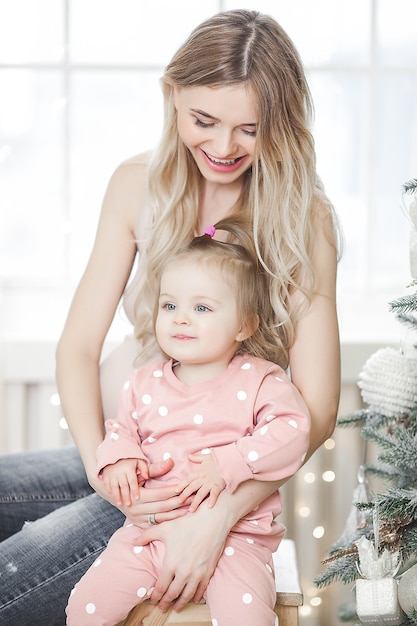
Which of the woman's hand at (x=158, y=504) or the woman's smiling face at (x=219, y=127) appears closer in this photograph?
the woman's hand at (x=158, y=504)

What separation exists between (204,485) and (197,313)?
297mm

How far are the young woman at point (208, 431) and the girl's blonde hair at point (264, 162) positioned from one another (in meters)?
0.09

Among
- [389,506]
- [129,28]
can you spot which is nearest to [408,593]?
[389,506]

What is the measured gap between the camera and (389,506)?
1583 mm

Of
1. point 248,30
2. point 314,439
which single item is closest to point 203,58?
point 248,30

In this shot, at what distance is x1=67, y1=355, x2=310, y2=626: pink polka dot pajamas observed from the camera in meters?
1.40

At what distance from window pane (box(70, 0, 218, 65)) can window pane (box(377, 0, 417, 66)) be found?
52 cm

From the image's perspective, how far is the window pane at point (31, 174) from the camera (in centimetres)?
266

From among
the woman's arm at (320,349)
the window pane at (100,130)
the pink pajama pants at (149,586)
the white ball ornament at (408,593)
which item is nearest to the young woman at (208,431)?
the pink pajama pants at (149,586)

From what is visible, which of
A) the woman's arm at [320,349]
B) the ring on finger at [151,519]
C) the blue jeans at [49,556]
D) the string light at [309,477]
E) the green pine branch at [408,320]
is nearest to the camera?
the ring on finger at [151,519]

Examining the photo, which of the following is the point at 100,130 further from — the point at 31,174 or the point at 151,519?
the point at 151,519

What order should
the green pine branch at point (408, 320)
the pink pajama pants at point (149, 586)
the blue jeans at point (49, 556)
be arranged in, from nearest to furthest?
the pink pajama pants at point (149, 586) < the blue jeans at point (49, 556) < the green pine branch at point (408, 320)

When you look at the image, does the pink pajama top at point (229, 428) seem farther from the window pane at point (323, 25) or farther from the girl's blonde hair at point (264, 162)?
the window pane at point (323, 25)

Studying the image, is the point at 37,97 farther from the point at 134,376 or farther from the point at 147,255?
the point at 134,376
